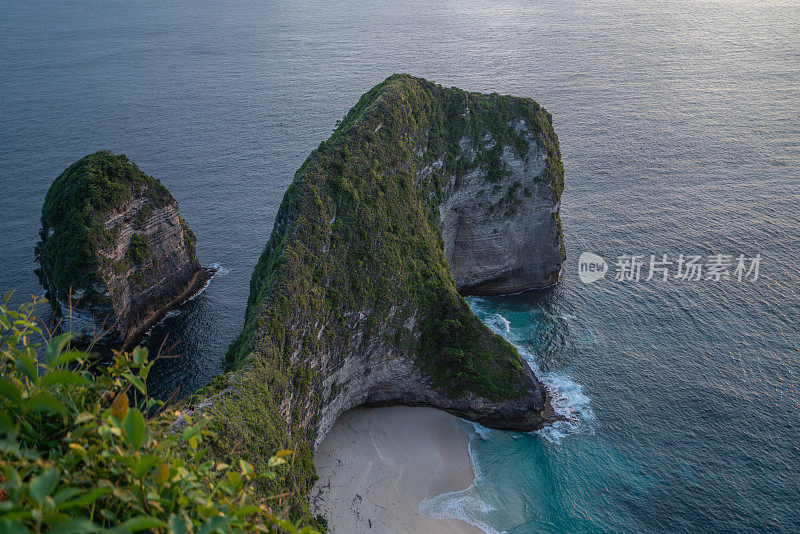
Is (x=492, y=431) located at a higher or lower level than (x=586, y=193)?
lower

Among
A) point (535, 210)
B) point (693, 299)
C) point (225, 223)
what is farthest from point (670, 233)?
point (225, 223)

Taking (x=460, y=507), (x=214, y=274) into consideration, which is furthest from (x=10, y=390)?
(x=214, y=274)

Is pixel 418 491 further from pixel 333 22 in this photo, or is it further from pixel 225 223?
pixel 333 22

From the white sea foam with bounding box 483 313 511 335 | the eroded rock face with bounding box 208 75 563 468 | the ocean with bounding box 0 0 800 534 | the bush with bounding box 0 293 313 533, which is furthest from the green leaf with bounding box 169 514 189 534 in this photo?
the white sea foam with bounding box 483 313 511 335

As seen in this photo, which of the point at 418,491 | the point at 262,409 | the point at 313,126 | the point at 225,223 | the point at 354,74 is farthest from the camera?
the point at 354,74

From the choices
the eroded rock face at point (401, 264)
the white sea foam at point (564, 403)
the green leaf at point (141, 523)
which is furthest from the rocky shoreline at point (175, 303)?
the green leaf at point (141, 523)

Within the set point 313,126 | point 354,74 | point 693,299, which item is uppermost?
point 354,74

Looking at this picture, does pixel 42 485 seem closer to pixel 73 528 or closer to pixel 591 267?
pixel 73 528

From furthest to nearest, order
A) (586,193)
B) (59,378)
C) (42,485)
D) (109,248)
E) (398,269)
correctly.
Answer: (586,193), (109,248), (398,269), (59,378), (42,485)
